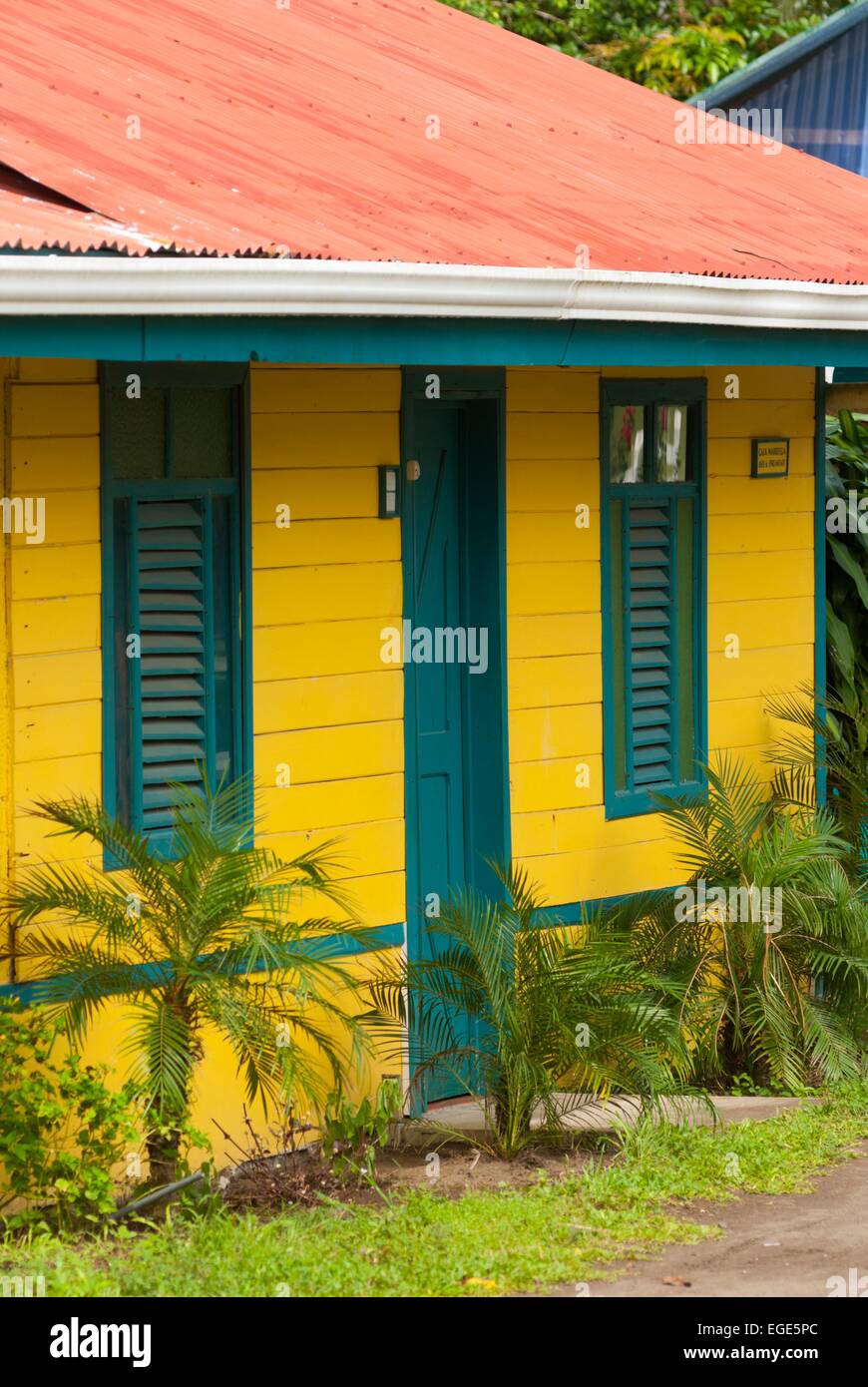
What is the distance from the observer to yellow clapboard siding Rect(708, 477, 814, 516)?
29.3ft

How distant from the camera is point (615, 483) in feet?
27.8

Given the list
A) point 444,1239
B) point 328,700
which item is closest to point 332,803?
point 328,700

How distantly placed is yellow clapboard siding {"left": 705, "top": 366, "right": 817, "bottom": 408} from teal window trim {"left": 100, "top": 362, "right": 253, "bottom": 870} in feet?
8.67

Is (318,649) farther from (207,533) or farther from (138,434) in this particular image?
(138,434)

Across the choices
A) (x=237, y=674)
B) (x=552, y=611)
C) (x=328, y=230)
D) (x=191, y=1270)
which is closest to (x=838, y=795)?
(x=552, y=611)

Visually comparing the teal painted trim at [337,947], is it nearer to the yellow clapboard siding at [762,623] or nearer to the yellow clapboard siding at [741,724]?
the yellow clapboard siding at [741,724]

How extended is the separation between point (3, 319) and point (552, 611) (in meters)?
3.35

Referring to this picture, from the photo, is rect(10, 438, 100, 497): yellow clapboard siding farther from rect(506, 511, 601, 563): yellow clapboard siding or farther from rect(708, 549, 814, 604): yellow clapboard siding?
rect(708, 549, 814, 604): yellow clapboard siding

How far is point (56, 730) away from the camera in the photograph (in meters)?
6.40

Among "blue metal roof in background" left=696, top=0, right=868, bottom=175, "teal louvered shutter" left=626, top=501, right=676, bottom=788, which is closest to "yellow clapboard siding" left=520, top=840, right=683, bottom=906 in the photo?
"teal louvered shutter" left=626, top=501, right=676, bottom=788

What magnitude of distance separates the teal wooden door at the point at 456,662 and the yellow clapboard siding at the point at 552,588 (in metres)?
0.12

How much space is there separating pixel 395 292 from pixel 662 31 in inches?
602

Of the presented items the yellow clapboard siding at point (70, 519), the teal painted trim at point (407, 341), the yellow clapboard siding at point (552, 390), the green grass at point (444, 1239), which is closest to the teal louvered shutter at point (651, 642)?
the yellow clapboard siding at point (552, 390)

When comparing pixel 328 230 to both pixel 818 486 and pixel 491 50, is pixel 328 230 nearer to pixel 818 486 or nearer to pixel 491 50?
pixel 818 486
